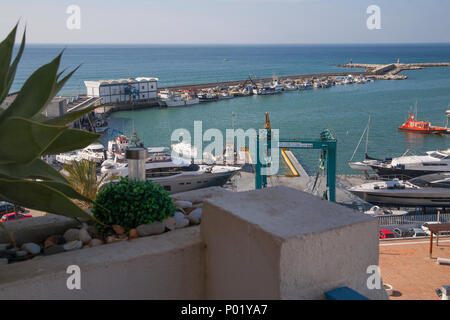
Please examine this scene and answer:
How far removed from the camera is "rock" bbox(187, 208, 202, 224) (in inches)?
143

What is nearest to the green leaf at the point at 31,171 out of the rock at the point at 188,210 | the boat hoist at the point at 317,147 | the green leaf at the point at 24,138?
the green leaf at the point at 24,138

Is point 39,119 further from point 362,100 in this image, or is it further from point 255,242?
point 362,100

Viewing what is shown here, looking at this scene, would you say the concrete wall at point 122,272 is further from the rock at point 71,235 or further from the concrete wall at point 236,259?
the rock at point 71,235

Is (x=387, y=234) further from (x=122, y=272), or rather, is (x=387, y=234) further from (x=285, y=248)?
(x=285, y=248)

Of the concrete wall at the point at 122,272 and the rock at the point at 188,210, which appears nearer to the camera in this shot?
the concrete wall at the point at 122,272

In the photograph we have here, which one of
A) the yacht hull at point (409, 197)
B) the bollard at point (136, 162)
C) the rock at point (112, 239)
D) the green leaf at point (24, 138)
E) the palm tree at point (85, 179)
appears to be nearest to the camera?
the green leaf at point (24, 138)

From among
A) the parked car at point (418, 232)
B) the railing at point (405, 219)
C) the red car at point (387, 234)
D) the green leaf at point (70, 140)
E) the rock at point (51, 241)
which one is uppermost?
the green leaf at point (70, 140)

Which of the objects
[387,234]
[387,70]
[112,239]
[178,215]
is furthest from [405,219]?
[387,70]

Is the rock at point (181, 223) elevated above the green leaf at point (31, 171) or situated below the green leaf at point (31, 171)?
below

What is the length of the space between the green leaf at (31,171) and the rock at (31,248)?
54cm

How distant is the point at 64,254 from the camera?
2.93 meters

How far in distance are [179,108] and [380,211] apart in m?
41.4

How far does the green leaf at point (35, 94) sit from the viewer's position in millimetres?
3059
